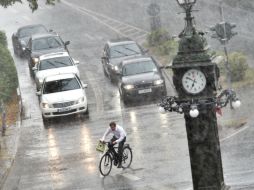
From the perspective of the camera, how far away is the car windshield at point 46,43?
3684cm

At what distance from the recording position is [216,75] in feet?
40.9

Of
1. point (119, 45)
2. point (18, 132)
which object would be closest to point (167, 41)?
point (119, 45)

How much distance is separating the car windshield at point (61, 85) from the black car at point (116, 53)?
14.5 feet

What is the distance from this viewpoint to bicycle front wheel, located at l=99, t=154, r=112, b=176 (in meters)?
20.4

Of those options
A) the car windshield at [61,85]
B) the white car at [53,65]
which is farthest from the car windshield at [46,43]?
the car windshield at [61,85]

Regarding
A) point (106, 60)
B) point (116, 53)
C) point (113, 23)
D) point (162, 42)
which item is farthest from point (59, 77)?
point (113, 23)

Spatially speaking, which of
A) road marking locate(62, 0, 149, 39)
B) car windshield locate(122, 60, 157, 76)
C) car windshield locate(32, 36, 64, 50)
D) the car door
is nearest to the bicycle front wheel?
car windshield locate(122, 60, 157, 76)

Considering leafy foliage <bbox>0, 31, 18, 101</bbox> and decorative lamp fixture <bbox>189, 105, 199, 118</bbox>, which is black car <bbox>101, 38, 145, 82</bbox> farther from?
decorative lamp fixture <bbox>189, 105, 199, 118</bbox>

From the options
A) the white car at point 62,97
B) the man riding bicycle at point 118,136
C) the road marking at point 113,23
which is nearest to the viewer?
the man riding bicycle at point 118,136

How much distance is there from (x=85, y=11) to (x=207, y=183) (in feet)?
137

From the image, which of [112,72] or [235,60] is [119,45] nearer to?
[112,72]

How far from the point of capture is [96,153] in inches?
912

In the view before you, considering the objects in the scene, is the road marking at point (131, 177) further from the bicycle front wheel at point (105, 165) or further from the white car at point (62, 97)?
the white car at point (62, 97)

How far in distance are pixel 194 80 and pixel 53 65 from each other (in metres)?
21.3
